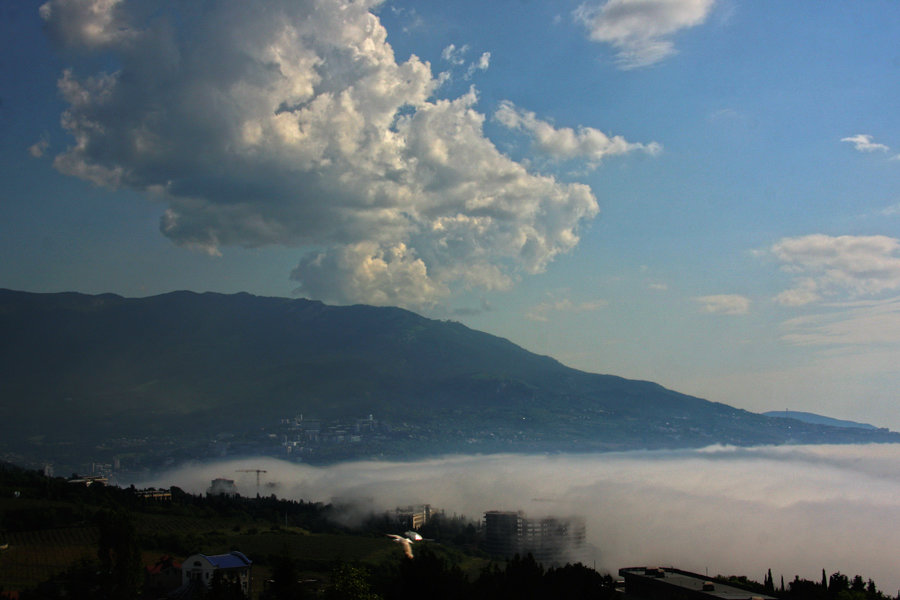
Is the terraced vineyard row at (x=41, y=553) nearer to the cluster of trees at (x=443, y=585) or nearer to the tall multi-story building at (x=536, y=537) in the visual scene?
the cluster of trees at (x=443, y=585)

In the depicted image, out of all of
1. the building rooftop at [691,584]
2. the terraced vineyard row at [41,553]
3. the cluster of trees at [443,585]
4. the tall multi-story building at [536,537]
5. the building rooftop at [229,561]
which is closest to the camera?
the cluster of trees at [443,585]

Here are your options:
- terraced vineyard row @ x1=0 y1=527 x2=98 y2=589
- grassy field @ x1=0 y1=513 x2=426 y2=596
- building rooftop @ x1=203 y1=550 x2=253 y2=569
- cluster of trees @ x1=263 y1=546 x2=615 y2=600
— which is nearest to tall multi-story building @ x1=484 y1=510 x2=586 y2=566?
grassy field @ x1=0 y1=513 x2=426 y2=596

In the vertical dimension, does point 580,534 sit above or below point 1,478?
below

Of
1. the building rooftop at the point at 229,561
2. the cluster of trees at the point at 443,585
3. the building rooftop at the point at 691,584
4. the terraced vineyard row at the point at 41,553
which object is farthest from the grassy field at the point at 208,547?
the building rooftop at the point at 691,584

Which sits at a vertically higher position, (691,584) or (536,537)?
(691,584)

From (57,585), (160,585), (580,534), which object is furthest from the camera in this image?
(580,534)

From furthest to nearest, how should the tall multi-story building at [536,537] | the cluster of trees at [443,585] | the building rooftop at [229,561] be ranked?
the tall multi-story building at [536,537], the building rooftop at [229,561], the cluster of trees at [443,585]

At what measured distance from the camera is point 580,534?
6319 inches

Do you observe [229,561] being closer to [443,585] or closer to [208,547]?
[208,547]

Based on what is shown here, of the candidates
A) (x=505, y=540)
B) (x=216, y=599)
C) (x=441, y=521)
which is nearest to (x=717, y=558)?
(x=505, y=540)

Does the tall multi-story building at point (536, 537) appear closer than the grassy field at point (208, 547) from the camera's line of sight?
No

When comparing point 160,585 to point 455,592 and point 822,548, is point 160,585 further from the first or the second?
point 822,548

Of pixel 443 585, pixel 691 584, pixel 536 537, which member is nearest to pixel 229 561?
pixel 443 585

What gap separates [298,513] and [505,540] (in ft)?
129
